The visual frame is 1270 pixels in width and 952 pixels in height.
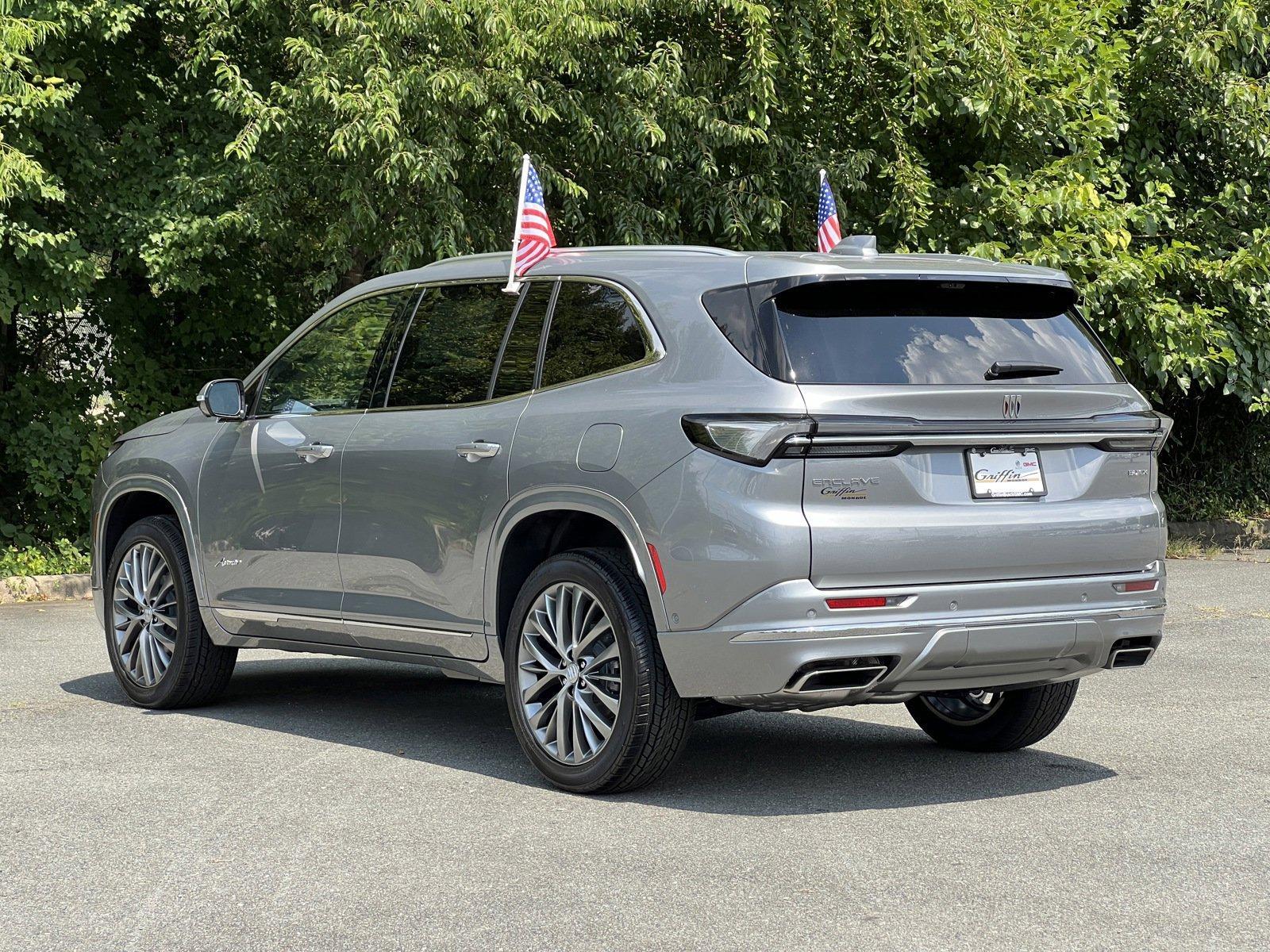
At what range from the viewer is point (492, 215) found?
1420 centimetres

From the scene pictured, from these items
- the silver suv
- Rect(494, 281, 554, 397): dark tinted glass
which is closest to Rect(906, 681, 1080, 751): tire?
the silver suv

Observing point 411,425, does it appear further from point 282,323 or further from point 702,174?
point 282,323

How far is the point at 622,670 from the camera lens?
19.4 ft

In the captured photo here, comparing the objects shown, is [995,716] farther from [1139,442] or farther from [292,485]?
[292,485]

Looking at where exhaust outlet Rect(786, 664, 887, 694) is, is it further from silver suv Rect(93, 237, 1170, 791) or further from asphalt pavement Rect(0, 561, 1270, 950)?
asphalt pavement Rect(0, 561, 1270, 950)

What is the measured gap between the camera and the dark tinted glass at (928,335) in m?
5.79

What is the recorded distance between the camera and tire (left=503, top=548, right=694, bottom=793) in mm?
5906

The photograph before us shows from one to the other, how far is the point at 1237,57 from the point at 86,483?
1137cm

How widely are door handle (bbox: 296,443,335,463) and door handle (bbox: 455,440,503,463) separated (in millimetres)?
877

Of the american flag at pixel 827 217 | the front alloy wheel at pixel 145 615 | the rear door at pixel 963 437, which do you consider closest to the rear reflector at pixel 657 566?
the rear door at pixel 963 437

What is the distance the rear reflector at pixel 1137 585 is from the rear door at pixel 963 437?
0.06 metres

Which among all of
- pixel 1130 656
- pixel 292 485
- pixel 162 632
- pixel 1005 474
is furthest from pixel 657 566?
pixel 162 632

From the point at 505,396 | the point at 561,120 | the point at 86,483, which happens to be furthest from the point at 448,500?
the point at 86,483

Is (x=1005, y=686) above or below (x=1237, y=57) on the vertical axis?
below
